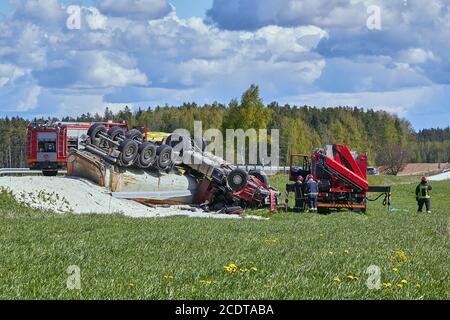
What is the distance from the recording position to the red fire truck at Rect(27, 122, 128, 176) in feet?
131

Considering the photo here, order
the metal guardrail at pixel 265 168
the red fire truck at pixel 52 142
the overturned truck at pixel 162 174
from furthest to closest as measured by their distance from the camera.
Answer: the red fire truck at pixel 52 142 < the metal guardrail at pixel 265 168 < the overturned truck at pixel 162 174

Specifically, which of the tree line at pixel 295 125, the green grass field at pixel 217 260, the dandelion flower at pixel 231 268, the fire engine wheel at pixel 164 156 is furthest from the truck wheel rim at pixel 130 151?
the tree line at pixel 295 125

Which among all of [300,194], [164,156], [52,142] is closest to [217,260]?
[300,194]

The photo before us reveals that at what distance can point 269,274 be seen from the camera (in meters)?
10.1

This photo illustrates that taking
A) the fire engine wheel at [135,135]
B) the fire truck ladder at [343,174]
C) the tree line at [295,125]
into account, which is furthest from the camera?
the tree line at [295,125]

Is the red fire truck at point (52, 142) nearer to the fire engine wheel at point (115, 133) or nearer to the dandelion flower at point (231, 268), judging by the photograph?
the fire engine wheel at point (115, 133)

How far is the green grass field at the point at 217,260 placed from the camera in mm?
8773

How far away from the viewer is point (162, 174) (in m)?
29.2

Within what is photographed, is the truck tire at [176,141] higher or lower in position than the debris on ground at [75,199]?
higher

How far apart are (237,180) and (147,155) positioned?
339 cm

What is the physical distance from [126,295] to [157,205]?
2000 centimetres

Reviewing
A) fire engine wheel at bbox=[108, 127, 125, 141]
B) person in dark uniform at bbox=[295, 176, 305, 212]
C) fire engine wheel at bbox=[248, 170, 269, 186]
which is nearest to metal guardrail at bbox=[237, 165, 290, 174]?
fire engine wheel at bbox=[248, 170, 269, 186]

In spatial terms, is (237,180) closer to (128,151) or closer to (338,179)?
(338,179)
